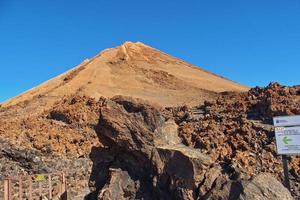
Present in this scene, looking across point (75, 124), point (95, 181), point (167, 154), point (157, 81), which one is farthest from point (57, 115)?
point (157, 81)

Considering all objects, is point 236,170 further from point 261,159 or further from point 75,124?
point 75,124

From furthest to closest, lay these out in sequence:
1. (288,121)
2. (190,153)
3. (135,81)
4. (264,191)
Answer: (135,81) → (190,153) → (288,121) → (264,191)

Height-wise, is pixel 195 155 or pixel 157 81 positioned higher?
pixel 157 81

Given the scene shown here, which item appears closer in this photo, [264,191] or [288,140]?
[264,191]

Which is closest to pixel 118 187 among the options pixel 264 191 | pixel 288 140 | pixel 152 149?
pixel 152 149

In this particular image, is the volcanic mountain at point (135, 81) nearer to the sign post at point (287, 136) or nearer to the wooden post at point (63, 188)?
the wooden post at point (63, 188)

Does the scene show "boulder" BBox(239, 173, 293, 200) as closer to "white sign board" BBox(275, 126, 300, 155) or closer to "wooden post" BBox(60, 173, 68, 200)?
"white sign board" BBox(275, 126, 300, 155)

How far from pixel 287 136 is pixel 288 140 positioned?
88mm

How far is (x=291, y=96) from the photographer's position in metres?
15.0

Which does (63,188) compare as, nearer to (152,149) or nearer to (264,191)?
(152,149)

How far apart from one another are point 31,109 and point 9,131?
14320 mm

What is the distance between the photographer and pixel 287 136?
388 inches

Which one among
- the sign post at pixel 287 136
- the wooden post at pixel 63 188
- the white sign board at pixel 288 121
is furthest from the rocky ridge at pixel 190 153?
the white sign board at pixel 288 121

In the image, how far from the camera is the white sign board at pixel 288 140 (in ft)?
32.0
